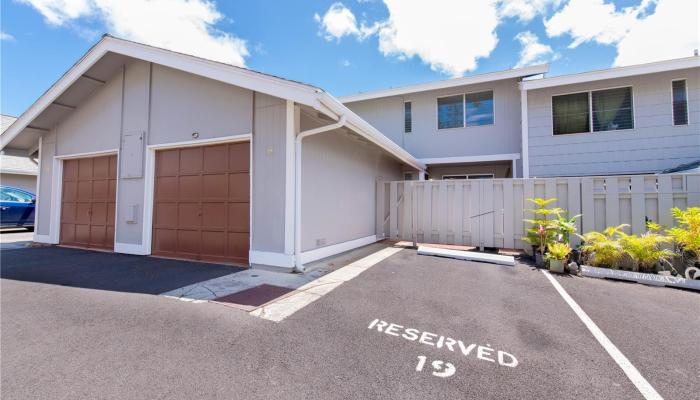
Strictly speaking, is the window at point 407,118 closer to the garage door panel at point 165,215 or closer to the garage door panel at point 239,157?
the garage door panel at point 239,157

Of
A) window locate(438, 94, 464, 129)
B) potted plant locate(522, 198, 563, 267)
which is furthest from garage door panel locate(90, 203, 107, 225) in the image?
window locate(438, 94, 464, 129)

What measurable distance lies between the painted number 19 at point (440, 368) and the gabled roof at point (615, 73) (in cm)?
881

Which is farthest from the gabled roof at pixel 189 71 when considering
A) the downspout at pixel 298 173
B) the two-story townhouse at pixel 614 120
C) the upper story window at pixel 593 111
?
the upper story window at pixel 593 111

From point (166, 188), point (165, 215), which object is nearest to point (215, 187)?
point (166, 188)

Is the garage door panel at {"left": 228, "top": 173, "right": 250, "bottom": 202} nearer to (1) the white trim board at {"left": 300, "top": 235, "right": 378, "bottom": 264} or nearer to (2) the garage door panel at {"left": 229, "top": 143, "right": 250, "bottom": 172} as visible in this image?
(2) the garage door panel at {"left": 229, "top": 143, "right": 250, "bottom": 172}

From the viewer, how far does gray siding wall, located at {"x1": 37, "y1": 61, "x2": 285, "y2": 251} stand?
5133 millimetres

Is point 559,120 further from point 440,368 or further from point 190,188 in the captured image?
point 190,188

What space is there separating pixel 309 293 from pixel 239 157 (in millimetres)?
3260

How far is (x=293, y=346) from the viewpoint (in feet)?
8.14

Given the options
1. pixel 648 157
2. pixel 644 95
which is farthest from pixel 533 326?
pixel 644 95

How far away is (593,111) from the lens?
8023 mm

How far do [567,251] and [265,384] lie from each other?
5.52 m

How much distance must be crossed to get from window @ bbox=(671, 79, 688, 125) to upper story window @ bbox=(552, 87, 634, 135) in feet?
3.03

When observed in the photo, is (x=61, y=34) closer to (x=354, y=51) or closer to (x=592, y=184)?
(x=354, y=51)
